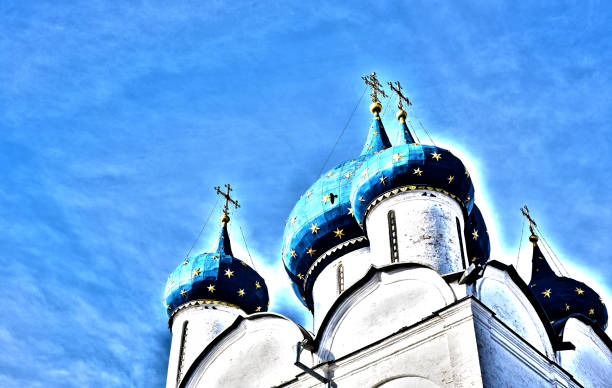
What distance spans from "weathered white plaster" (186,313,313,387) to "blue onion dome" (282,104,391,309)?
2021 millimetres

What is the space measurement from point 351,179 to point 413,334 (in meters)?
Answer: 4.17

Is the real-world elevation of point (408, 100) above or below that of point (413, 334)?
above

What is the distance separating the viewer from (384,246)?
1082 cm

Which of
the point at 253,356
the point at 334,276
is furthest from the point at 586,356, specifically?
the point at 253,356

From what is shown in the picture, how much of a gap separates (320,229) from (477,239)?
2.43 metres

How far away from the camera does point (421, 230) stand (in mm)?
10695

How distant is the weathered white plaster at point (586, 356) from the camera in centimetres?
1040

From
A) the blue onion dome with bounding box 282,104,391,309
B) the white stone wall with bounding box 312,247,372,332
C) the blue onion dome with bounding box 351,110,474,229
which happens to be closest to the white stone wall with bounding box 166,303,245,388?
the blue onion dome with bounding box 282,104,391,309

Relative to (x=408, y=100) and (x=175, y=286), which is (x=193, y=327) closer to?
(x=175, y=286)

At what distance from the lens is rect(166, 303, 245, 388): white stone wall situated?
12.6 m

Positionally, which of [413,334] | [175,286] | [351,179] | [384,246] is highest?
[351,179]

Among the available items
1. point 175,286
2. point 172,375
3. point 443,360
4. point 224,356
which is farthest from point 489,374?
point 175,286

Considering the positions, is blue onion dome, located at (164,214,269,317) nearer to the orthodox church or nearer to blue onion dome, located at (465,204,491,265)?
the orthodox church

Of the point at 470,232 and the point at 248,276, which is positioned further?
the point at 248,276
